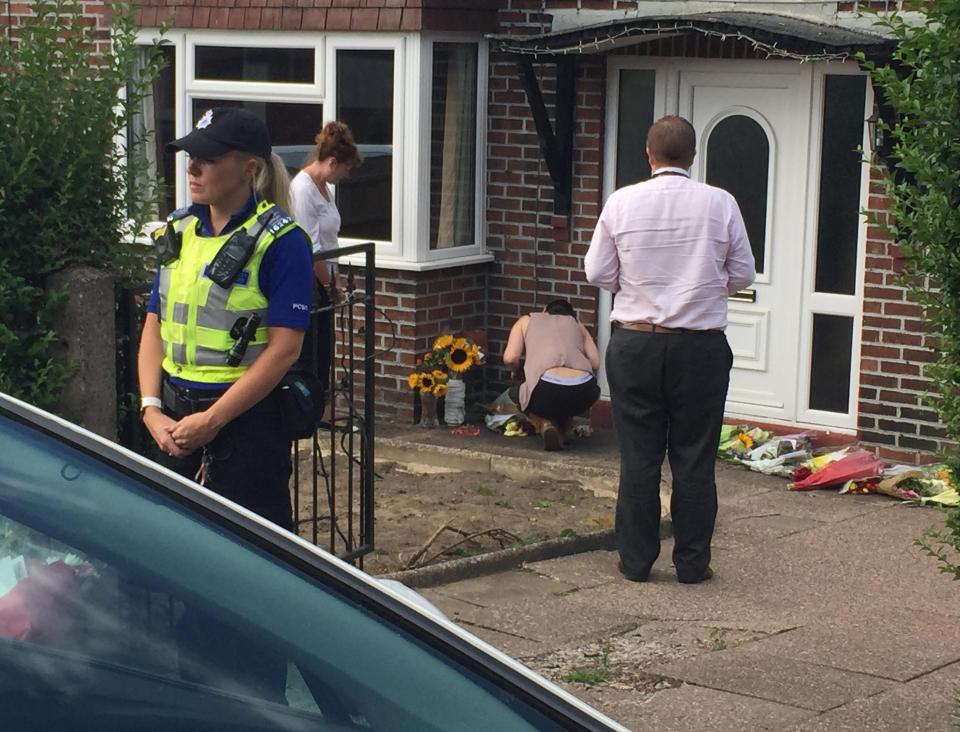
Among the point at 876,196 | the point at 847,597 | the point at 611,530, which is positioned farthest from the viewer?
the point at 876,196

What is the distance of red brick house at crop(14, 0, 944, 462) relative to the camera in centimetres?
966

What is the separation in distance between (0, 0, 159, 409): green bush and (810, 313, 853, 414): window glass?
18.0ft

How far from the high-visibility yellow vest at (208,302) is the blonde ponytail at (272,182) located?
0.29 ft

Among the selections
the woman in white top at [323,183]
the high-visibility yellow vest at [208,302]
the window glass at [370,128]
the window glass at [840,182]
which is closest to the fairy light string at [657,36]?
the window glass at [840,182]

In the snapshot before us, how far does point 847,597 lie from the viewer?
22.8 ft

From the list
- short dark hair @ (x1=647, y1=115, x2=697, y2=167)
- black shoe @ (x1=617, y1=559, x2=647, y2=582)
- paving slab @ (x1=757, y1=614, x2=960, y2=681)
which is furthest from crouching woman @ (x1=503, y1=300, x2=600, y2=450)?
paving slab @ (x1=757, y1=614, x2=960, y2=681)

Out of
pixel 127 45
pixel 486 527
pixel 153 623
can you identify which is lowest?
pixel 486 527

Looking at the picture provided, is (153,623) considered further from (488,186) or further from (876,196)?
(488,186)

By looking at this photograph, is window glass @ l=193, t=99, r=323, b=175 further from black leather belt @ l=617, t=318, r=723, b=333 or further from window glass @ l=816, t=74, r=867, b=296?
black leather belt @ l=617, t=318, r=723, b=333

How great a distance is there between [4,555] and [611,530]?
5729 mm

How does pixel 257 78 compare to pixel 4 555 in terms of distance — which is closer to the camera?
pixel 4 555

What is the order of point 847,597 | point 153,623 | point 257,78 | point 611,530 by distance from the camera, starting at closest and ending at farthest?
point 153,623
point 847,597
point 611,530
point 257,78

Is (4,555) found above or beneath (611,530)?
above

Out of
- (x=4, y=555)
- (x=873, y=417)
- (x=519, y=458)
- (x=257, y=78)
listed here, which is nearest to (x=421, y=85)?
(x=257, y=78)
